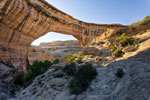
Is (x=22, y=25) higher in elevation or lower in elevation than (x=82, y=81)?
higher

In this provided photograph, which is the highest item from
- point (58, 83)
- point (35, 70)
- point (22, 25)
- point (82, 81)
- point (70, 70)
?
point (22, 25)

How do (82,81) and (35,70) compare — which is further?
(35,70)

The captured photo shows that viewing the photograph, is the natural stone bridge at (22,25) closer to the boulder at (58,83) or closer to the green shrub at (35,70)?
the green shrub at (35,70)

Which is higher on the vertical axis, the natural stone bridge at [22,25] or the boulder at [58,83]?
the natural stone bridge at [22,25]

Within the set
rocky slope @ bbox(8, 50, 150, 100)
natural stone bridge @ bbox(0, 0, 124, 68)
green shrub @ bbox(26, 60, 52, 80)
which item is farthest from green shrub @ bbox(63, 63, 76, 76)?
natural stone bridge @ bbox(0, 0, 124, 68)

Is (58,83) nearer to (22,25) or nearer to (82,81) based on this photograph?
(82,81)

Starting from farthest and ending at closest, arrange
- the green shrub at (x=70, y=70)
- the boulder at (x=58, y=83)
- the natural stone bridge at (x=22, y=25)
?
the natural stone bridge at (x=22, y=25) → the green shrub at (x=70, y=70) → the boulder at (x=58, y=83)

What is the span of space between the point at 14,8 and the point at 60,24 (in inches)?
328

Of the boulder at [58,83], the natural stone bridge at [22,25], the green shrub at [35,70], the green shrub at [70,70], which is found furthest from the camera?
the natural stone bridge at [22,25]

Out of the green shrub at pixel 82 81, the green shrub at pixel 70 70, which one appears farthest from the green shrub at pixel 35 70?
the green shrub at pixel 82 81

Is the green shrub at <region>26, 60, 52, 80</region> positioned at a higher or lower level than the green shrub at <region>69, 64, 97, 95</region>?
lower

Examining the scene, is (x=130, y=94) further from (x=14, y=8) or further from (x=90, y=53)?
(x=14, y=8)

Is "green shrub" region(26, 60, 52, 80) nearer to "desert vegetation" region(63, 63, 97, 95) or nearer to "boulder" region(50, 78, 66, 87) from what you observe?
"desert vegetation" region(63, 63, 97, 95)

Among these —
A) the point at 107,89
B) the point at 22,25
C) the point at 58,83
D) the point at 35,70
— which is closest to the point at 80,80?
the point at 58,83
